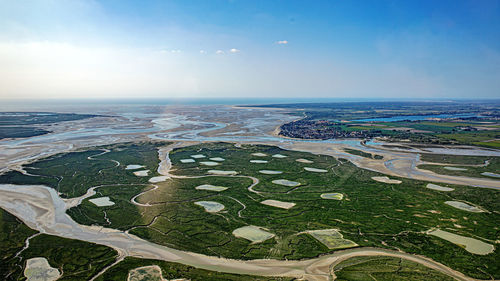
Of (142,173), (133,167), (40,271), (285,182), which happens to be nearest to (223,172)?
(285,182)

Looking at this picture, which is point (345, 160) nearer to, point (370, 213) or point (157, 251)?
point (370, 213)

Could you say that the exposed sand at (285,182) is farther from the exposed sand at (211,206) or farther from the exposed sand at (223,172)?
Answer: the exposed sand at (211,206)

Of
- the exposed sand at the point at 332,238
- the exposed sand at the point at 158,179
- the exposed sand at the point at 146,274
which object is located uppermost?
the exposed sand at the point at 158,179

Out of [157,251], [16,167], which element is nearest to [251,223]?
[157,251]

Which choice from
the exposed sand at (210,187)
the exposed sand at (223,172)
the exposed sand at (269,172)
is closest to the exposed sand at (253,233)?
the exposed sand at (210,187)

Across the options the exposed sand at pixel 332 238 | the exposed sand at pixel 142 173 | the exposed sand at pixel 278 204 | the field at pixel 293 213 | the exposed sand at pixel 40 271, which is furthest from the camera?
the exposed sand at pixel 142 173

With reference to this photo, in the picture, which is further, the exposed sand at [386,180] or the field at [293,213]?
the exposed sand at [386,180]

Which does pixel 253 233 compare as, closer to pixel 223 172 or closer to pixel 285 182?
pixel 285 182
